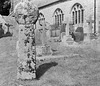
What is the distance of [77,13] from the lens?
20016 mm

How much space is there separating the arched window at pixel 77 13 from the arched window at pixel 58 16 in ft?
6.61

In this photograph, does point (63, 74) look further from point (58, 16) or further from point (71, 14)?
point (58, 16)

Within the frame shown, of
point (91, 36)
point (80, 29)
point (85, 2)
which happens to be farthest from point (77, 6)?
point (91, 36)

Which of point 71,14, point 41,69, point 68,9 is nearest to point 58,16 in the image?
point 68,9

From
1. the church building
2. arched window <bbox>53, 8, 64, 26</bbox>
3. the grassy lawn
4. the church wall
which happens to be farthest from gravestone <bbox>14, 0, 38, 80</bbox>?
arched window <bbox>53, 8, 64, 26</bbox>

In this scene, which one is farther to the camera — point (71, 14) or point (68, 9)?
point (68, 9)

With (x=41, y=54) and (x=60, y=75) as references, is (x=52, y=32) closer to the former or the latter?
(x=41, y=54)

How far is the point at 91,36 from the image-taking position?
12.8m

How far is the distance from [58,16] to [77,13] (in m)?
3.52

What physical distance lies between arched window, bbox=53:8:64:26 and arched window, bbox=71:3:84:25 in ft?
6.61

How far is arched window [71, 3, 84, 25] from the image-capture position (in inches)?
766

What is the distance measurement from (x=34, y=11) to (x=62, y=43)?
6.98 m

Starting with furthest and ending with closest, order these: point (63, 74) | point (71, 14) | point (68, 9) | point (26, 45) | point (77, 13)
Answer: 1. point (68, 9)
2. point (71, 14)
3. point (77, 13)
4. point (63, 74)
5. point (26, 45)

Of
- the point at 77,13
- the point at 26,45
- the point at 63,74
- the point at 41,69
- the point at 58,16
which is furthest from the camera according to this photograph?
the point at 58,16
